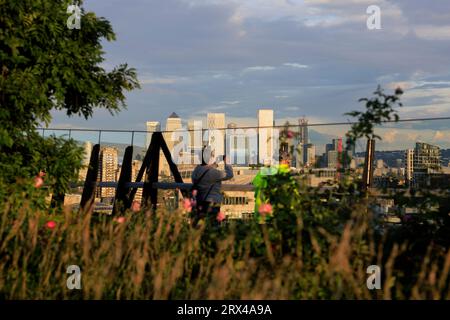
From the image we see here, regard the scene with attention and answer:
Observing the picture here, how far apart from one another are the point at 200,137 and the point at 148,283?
34.1 ft

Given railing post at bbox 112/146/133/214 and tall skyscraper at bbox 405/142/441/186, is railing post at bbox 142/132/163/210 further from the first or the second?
tall skyscraper at bbox 405/142/441/186

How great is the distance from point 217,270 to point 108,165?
465 inches

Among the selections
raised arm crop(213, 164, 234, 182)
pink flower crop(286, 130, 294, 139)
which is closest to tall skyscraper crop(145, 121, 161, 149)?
raised arm crop(213, 164, 234, 182)

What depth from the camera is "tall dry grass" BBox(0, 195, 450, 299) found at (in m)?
5.49

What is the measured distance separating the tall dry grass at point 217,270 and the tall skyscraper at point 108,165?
8807 mm

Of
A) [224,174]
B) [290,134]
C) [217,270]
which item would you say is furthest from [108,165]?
[217,270]

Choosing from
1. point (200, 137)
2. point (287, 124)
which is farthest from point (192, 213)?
point (200, 137)

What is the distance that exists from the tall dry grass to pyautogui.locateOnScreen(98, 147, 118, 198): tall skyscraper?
881 centimetres

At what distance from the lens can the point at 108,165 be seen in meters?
17.1

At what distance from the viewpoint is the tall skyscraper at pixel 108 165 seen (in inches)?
633

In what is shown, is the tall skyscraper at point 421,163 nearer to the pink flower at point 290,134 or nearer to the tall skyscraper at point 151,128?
the pink flower at point 290,134

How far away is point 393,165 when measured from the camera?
12.6 metres

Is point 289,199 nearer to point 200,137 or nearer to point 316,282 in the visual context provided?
point 316,282
